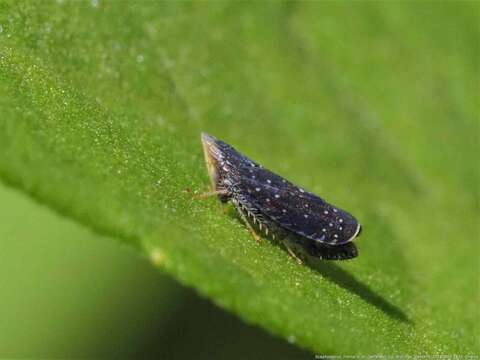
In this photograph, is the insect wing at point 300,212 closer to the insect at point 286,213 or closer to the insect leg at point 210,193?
the insect at point 286,213

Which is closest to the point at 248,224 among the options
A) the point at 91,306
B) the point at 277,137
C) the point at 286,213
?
the point at 286,213

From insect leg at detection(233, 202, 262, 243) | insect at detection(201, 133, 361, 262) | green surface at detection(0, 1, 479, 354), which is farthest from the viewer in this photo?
insect at detection(201, 133, 361, 262)

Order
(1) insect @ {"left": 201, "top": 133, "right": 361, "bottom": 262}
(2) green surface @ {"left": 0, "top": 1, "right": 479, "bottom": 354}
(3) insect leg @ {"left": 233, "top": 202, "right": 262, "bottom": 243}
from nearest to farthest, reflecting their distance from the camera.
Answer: (2) green surface @ {"left": 0, "top": 1, "right": 479, "bottom": 354} → (3) insect leg @ {"left": 233, "top": 202, "right": 262, "bottom": 243} → (1) insect @ {"left": 201, "top": 133, "right": 361, "bottom": 262}

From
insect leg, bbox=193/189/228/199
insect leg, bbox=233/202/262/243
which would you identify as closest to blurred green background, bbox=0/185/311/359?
insect leg, bbox=193/189/228/199

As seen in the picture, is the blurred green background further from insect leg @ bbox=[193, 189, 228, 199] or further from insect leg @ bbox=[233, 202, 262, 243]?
insect leg @ bbox=[233, 202, 262, 243]

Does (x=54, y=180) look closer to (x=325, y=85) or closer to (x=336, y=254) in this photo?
(x=336, y=254)

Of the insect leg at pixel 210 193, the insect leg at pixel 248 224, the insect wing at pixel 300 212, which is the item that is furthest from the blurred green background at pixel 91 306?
the insect wing at pixel 300 212

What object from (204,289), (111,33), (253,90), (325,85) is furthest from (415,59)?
(204,289)
